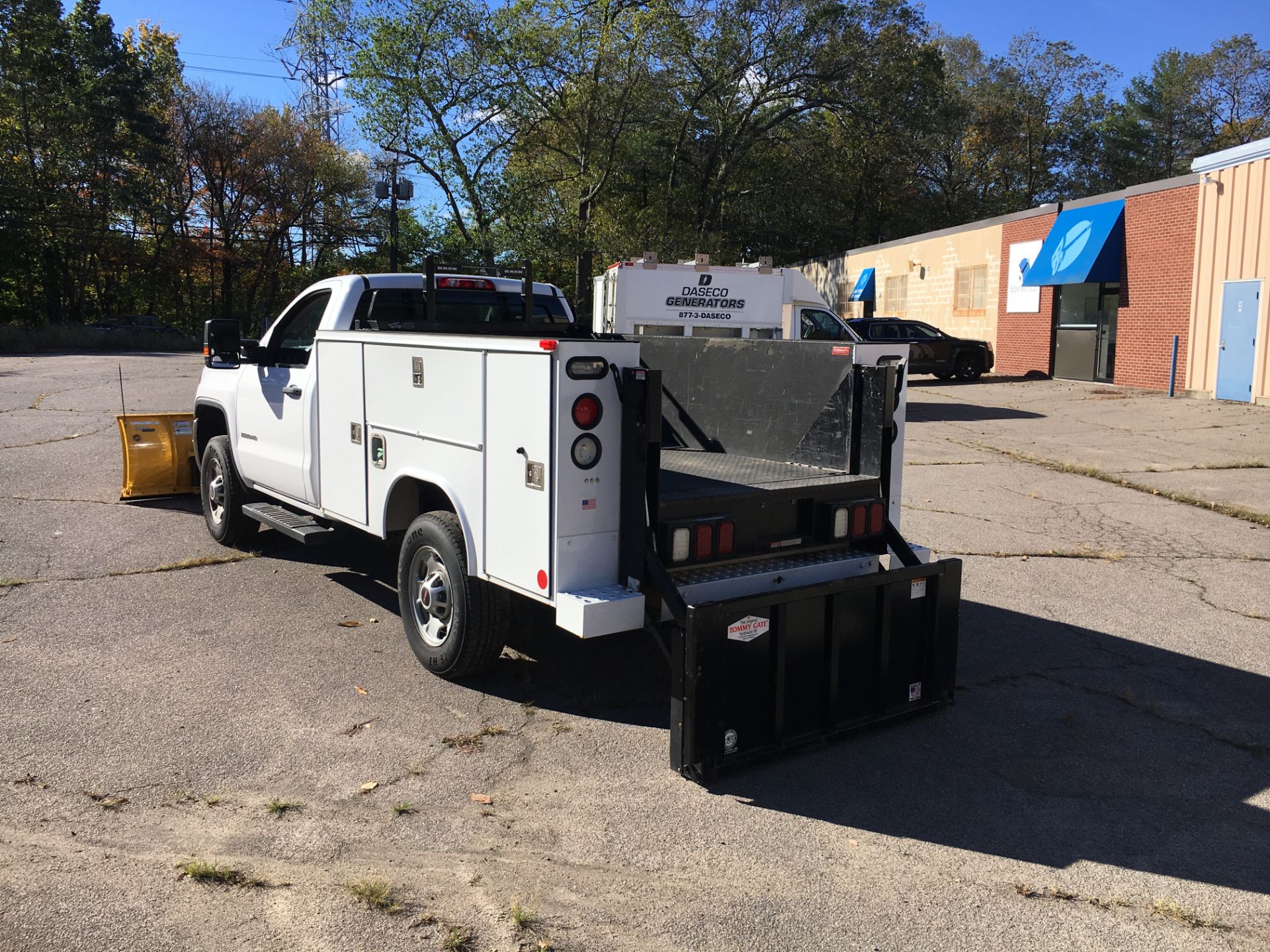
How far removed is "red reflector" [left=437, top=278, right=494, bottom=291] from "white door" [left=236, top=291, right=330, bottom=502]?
0.76 metres

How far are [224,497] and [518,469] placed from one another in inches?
174

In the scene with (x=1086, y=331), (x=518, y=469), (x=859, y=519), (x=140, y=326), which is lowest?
(x=859, y=519)

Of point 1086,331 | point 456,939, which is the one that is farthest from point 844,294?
point 456,939

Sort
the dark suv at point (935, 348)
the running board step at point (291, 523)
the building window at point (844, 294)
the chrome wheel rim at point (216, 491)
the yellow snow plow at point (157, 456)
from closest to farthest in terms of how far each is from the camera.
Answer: the running board step at point (291, 523) < the chrome wheel rim at point (216, 491) < the yellow snow plow at point (157, 456) < the dark suv at point (935, 348) < the building window at point (844, 294)

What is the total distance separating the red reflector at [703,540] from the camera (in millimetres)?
4527

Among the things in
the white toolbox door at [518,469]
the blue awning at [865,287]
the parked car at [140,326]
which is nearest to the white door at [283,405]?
the white toolbox door at [518,469]

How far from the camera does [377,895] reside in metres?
3.38

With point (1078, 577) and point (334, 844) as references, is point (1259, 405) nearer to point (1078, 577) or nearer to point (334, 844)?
point (1078, 577)

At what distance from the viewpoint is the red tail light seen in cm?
430

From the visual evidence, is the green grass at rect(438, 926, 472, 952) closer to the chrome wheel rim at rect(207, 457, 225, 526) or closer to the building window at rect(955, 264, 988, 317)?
the chrome wheel rim at rect(207, 457, 225, 526)

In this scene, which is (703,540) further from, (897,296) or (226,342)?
(897,296)

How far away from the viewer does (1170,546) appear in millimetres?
8703

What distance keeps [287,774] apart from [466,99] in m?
31.8

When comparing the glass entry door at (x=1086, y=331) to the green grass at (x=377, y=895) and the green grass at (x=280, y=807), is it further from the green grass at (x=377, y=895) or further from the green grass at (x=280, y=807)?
the green grass at (x=377, y=895)
